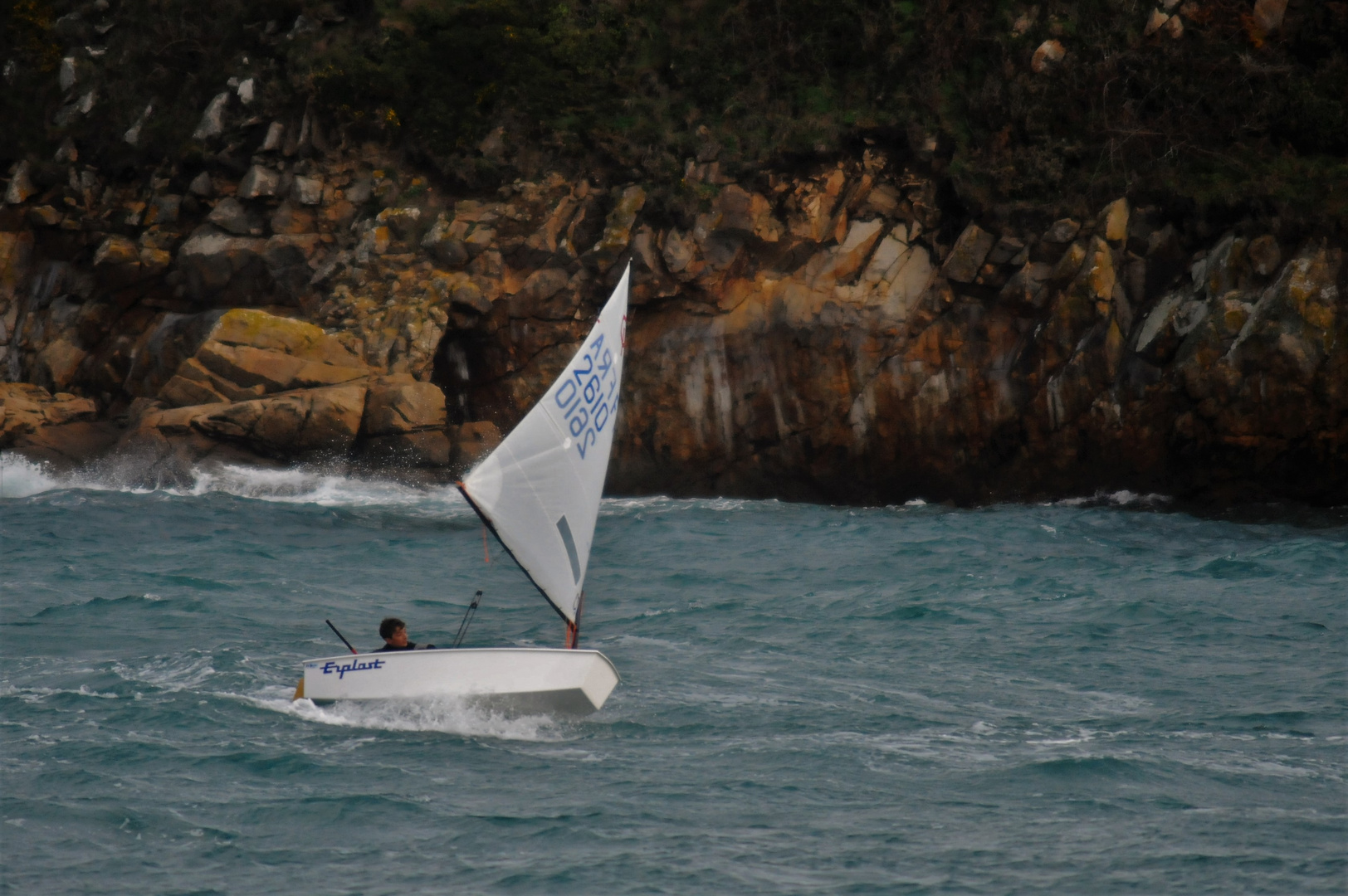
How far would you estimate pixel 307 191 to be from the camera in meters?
34.5

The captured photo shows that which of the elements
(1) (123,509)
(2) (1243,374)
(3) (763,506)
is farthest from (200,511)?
(2) (1243,374)

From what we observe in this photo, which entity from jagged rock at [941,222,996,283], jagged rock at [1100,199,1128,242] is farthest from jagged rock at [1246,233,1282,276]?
jagged rock at [941,222,996,283]

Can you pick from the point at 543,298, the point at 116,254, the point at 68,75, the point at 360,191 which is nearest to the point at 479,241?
the point at 543,298

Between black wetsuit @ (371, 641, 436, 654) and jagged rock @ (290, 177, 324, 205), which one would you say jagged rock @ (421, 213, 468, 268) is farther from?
black wetsuit @ (371, 641, 436, 654)

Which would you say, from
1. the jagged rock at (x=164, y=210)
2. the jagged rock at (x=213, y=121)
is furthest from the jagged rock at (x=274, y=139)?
the jagged rock at (x=164, y=210)

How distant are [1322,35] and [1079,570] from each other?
15288 mm

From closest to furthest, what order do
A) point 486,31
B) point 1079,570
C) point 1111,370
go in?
point 1079,570 → point 1111,370 → point 486,31

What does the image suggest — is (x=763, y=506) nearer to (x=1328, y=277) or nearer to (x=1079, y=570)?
(x=1079, y=570)

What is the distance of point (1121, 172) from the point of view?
28922 millimetres

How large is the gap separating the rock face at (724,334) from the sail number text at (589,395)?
602 inches

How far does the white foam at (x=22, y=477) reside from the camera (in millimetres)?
28969

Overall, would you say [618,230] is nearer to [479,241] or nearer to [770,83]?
[479,241]

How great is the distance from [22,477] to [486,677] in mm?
21247

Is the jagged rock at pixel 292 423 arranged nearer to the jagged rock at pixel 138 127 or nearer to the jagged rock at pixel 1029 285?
→ the jagged rock at pixel 138 127
